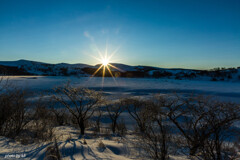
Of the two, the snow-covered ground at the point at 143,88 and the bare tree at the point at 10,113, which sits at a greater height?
the bare tree at the point at 10,113

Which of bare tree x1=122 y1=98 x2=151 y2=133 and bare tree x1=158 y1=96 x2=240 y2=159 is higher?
bare tree x1=158 y1=96 x2=240 y2=159

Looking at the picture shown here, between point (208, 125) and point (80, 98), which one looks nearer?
point (208, 125)

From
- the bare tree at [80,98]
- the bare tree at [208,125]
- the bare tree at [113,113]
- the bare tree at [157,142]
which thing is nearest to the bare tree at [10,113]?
the bare tree at [80,98]

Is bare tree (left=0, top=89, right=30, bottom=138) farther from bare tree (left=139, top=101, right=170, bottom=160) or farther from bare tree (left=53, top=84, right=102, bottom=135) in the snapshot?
bare tree (left=139, top=101, right=170, bottom=160)

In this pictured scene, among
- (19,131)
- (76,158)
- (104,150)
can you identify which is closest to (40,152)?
(76,158)

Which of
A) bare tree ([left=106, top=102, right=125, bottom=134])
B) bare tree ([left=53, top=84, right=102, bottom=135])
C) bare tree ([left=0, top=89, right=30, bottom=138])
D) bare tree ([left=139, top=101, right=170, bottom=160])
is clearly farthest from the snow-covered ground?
bare tree ([left=139, top=101, right=170, bottom=160])

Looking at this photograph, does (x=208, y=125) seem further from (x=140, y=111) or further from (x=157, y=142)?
(x=140, y=111)

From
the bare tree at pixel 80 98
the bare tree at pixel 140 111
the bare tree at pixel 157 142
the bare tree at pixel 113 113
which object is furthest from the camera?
the bare tree at pixel 113 113

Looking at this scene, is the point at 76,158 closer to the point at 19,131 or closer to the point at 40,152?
the point at 40,152

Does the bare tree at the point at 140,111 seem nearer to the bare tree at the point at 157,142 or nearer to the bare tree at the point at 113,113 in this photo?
the bare tree at the point at 113,113

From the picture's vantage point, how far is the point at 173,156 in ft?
15.5

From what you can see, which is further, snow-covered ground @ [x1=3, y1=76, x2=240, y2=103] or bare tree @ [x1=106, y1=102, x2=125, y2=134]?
snow-covered ground @ [x1=3, y1=76, x2=240, y2=103]

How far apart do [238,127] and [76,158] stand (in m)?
13.4

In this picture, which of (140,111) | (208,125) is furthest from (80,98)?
(208,125)
